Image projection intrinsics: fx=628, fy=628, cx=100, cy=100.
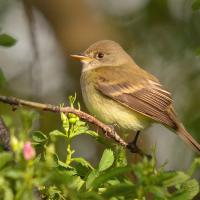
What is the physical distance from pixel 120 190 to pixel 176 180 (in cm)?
23

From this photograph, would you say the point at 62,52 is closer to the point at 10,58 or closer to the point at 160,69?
the point at 10,58

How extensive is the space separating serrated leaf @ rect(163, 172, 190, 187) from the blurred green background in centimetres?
348

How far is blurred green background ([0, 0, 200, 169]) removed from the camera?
21.8ft

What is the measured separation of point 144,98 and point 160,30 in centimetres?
185

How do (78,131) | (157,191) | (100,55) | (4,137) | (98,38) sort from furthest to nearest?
1. (98,38)
2. (100,55)
3. (78,131)
4. (4,137)
5. (157,191)

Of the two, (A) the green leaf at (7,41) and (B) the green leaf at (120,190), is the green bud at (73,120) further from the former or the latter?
(B) the green leaf at (120,190)

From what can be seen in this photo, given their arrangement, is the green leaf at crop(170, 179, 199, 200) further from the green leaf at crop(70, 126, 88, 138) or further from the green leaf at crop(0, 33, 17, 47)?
the green leaf at crop(0, 33, 17, 47)

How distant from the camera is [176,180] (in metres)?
2.35

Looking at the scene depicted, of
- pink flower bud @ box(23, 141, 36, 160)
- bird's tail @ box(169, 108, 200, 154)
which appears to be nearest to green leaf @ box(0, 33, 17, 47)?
pink flower bud @ box(23, 141, 36, 160)

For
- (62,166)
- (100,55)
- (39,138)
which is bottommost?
(100,55)

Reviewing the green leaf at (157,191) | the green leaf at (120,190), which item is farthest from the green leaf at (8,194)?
the green leaf at (157,191)

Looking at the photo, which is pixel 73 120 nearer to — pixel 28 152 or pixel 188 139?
pixel 28 152

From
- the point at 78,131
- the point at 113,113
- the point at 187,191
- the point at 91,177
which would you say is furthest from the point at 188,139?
the point at 187,191

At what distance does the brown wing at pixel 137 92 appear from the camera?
5414mm
